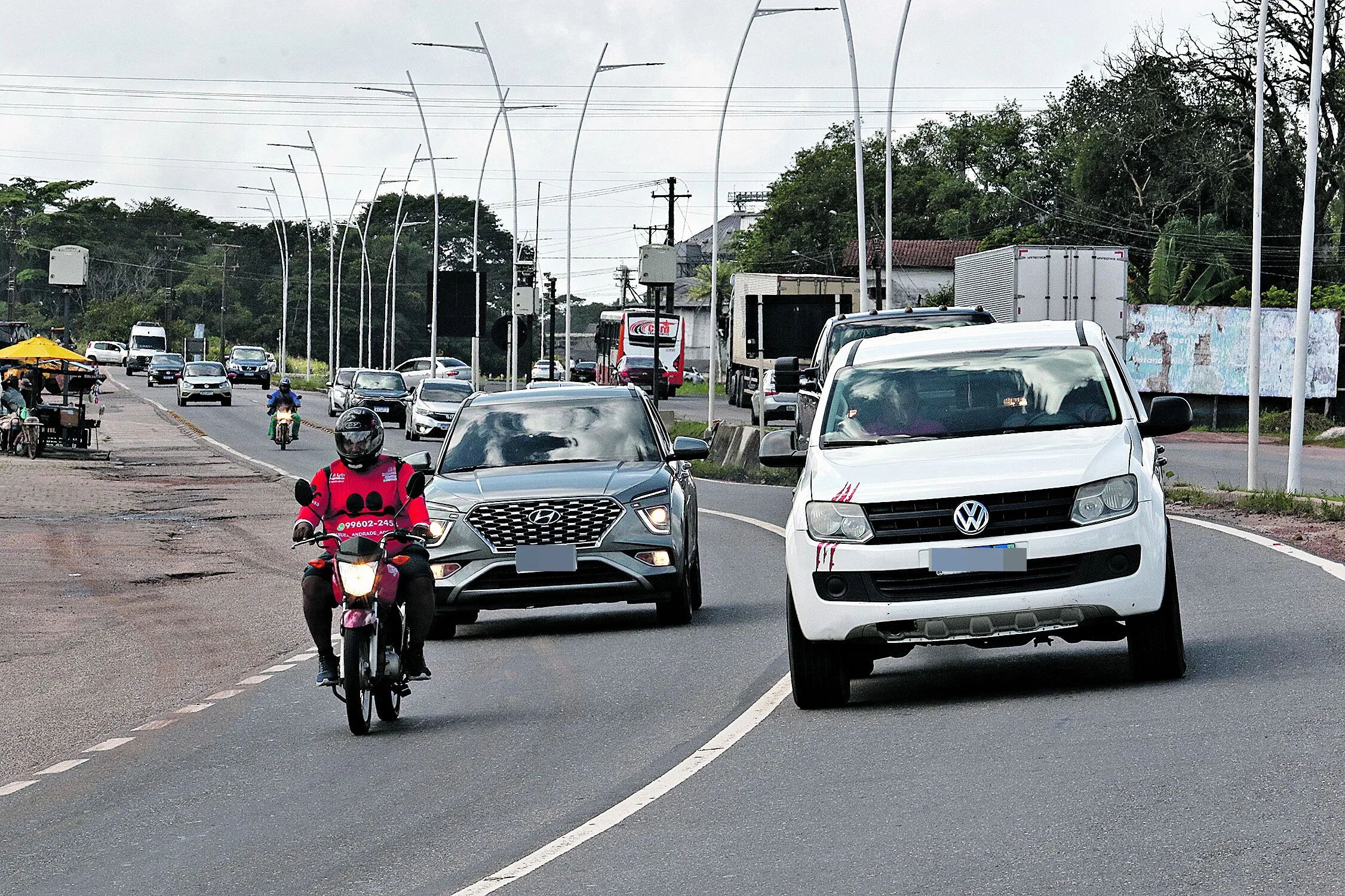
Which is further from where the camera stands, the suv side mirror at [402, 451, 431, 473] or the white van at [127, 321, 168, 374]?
the white van at [127, 321, 168, 374]

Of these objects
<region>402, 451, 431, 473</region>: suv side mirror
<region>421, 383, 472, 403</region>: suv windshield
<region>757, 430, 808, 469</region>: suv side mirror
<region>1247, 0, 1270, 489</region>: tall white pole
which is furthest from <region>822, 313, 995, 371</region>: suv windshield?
<region>421, 383, 472, 403</region>: suv windshield

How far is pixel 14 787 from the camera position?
9367 mm

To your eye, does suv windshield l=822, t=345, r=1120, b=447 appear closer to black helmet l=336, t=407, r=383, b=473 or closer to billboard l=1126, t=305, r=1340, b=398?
black helmet l=336, t=407, r=383, b=473

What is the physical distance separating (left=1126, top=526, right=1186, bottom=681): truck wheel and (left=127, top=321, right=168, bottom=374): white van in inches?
4105

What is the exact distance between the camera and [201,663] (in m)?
14.0

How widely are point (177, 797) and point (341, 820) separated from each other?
1112mm

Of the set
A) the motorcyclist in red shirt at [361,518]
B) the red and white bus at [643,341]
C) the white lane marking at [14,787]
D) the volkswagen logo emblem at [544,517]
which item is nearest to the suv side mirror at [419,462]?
the motorcyclist in red shirt at [361,518]

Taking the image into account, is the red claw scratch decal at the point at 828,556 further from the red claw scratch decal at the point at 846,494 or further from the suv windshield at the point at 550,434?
the suv windshield at the point at 550,434

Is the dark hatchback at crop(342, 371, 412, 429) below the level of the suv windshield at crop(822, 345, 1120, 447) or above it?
below

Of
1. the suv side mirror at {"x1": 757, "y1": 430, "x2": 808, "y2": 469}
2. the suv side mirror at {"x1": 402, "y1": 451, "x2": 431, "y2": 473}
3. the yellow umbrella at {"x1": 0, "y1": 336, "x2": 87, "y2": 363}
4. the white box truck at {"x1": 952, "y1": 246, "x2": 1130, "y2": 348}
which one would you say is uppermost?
the white box truck at {"x1": 952, "y1": 246, "x2": 1130, "y2": 348}

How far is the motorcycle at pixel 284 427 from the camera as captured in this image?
4678cm

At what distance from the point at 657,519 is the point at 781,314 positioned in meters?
32.3

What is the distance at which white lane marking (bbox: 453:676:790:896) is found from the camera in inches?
268

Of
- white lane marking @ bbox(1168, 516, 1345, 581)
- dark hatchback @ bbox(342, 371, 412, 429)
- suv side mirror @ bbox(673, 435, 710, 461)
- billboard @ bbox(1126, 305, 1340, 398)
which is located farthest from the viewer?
dark hatchback @ bbox(342, 371, 412, 429)
